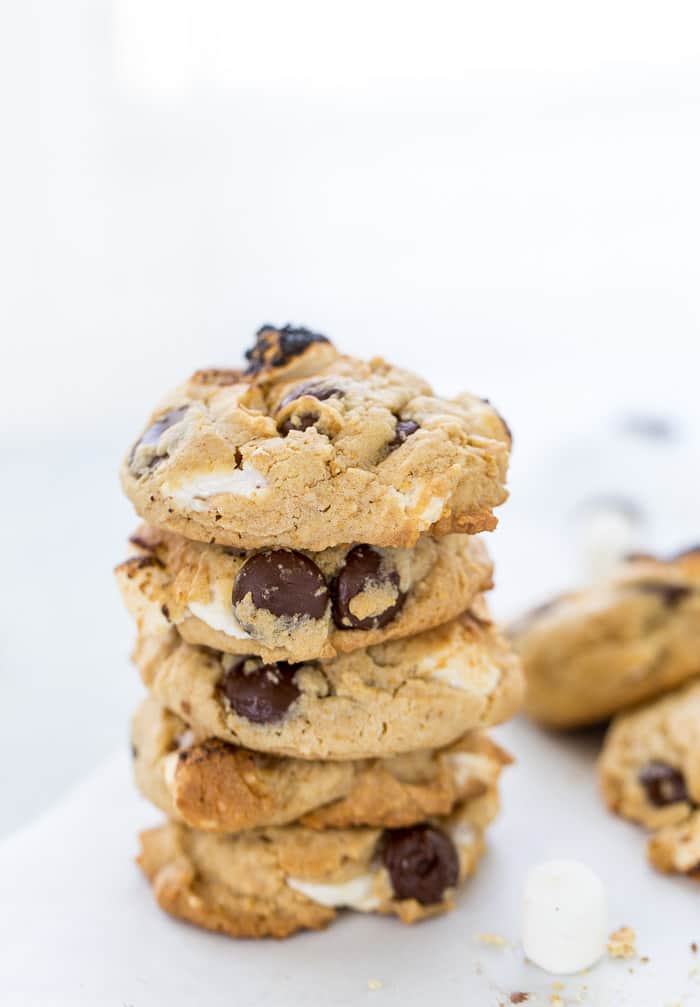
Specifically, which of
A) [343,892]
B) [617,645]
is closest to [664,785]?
[617,645]

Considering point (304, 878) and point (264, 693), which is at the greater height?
point (264, 693)

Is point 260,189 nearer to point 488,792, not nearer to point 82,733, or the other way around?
point 82,733

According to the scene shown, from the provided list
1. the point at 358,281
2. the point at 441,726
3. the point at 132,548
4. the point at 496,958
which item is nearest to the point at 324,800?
the point at 441,726

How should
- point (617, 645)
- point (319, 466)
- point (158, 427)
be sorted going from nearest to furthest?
point (319, 466) < point (158, 427) < point (617, 645)

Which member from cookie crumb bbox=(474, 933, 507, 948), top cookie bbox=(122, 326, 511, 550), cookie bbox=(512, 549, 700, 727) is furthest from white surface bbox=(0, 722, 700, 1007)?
top cookie bbox=(122, 326, 511, 550)

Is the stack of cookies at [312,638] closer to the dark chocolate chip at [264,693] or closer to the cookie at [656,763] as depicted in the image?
the dark chocolate chip at [264,693]

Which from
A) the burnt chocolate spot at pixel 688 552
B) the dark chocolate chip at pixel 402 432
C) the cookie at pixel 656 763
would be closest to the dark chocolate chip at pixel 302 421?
the dark chocolate chip at pixel 402 432

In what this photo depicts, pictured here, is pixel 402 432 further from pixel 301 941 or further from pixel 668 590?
pixel 668 590
